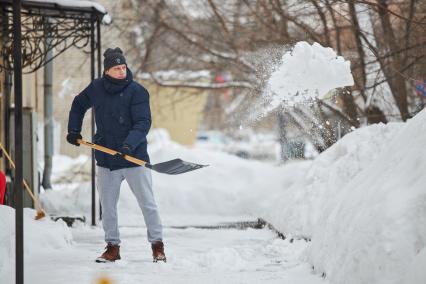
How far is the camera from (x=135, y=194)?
7.06 m

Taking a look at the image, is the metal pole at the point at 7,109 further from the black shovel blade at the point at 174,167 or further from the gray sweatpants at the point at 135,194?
the black shovel blade at the point at 174,167

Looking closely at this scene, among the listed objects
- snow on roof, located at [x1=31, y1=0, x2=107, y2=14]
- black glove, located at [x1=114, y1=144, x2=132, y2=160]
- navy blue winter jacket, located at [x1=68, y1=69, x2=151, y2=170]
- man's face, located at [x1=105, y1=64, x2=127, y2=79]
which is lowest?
black glove, located at [x1=114, y1=144, x2=132, y2=160]

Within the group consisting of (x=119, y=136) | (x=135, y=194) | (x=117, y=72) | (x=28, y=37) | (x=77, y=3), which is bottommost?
(x=135, y=194)

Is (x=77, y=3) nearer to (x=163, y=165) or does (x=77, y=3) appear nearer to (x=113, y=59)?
(x=113, y=59)

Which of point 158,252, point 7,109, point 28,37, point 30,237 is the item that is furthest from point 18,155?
point 7,109

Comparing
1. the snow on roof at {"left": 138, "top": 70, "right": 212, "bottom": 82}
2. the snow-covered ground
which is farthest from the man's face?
the snow on roof at {"left": 138, "top": 70, "right": 212, "bottom": 82}

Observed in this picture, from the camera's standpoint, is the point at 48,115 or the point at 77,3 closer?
the point at 77,3

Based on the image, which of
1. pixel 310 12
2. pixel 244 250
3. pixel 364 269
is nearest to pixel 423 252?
pixel 364 269

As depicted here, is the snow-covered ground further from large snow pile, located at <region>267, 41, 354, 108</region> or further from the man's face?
the man's face

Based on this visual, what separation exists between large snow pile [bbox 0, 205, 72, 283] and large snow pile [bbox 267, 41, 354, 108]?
3415 millimetres

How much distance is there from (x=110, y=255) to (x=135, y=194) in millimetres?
559

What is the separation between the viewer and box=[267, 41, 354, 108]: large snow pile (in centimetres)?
965

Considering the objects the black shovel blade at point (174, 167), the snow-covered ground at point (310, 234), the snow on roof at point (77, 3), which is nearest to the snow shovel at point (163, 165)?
the black shovel blade at point (174, 167)

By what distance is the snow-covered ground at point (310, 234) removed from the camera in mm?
4660
